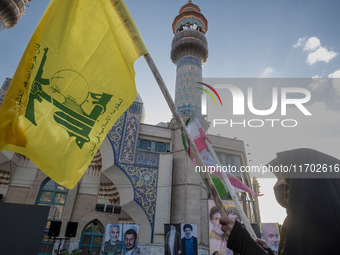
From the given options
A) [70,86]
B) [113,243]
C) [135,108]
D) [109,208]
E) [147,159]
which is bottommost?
[113,243]

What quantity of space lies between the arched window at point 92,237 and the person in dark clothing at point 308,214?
42.2 ft

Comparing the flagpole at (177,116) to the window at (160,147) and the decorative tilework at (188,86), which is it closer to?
the window at (160,147)

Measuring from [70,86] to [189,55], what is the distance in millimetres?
16288

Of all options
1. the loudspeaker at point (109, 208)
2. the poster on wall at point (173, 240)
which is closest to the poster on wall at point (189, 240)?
the poster on wall at point (173, 240)

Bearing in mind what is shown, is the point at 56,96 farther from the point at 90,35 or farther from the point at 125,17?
the point at 125,17

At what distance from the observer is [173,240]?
9.09 m

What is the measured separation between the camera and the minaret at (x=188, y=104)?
38.8ft

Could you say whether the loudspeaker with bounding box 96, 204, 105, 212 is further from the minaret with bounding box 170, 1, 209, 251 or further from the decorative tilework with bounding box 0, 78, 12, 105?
the decorative tilework with bounding box 0, 78, 12, 105

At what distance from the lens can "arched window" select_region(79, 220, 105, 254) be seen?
12.1m

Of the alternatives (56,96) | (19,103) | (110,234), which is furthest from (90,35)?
(110,234)

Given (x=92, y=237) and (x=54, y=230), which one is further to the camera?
(x=92, y=237)

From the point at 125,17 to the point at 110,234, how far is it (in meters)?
8.91

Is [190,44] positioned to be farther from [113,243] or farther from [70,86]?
[70,86]

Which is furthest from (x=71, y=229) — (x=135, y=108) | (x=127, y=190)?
(x=135, y=108)
